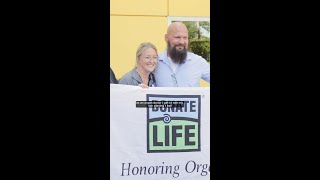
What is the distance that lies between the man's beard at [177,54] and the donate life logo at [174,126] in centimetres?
Result: 32

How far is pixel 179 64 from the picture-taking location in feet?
15.4

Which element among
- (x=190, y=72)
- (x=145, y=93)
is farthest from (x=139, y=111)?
(x=190, y=72)

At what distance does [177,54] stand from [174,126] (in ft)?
2.10

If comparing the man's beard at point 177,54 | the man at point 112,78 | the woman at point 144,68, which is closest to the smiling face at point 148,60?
the woman at point 144,68

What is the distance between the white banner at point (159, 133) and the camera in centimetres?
457

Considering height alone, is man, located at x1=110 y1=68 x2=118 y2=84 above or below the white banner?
above

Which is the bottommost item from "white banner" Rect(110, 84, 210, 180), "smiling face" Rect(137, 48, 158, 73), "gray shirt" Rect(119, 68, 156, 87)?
"white banner" Rect(110, 84, 210, 180)

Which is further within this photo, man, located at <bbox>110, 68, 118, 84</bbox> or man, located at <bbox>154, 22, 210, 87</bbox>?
man, located at <bbox>154, 22, 210, 87</bbox>

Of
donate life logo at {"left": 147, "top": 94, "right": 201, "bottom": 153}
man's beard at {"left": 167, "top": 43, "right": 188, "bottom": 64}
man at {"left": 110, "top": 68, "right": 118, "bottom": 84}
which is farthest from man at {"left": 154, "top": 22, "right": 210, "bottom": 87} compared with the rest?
man at {"left": 110, "top": 68, "right": 118, "bottom": 84}

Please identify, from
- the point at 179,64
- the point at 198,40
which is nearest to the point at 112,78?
the point at 179,64

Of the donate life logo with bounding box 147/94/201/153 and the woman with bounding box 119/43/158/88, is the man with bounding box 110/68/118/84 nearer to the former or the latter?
the woman with bounding box 119/43/158/88

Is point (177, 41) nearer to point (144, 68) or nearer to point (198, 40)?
point (198, 40)

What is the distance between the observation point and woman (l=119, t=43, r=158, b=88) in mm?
4578

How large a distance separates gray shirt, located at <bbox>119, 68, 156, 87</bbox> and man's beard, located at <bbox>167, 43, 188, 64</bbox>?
25 centimetres
